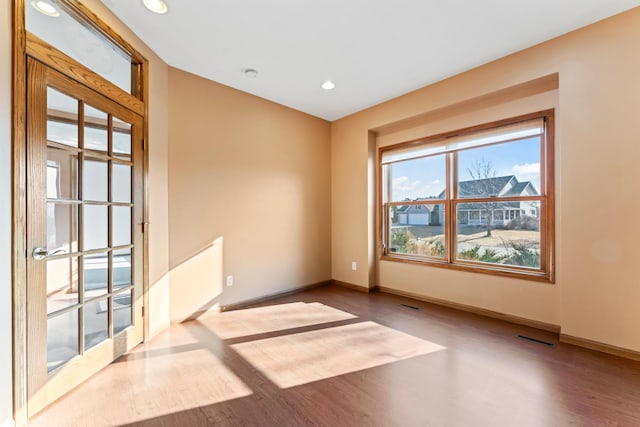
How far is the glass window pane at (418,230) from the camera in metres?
3.83

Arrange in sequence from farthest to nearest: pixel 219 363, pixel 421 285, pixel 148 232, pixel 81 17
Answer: pixel 421 285 → pixel 148 232 → pixel 219 363 → pixel 81 17

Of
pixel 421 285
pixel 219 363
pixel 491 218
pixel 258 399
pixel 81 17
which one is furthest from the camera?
pixel 421 285

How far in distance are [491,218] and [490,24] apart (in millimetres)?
2021

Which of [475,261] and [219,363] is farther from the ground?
[475,261]

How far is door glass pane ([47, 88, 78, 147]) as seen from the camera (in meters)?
1.79

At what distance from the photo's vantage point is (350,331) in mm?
2895

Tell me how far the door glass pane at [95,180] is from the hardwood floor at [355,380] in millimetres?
1352

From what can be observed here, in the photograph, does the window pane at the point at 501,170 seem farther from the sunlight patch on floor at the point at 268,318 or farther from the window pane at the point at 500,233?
the sunlight patch on floor at the point at 268,318

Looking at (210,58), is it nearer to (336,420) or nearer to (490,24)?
(490,24)

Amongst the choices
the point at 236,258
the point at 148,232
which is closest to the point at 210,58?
the point at 148,232

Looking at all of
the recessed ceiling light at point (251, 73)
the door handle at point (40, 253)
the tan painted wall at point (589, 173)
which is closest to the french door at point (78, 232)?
the door handle at point (40, 253)

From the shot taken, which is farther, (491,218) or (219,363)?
(491,218)

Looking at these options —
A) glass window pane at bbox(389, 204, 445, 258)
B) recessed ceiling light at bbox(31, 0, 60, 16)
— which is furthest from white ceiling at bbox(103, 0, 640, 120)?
glass window pane at bbox(389, 204, 445, 258)

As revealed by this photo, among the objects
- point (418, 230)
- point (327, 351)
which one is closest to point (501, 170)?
point (418, 230)
